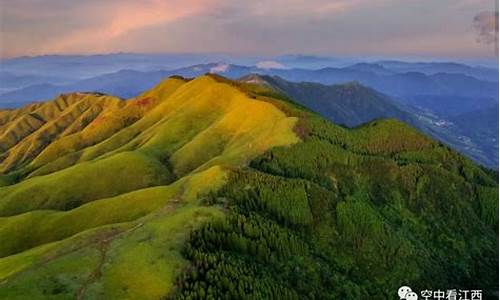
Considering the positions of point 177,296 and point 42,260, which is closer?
point 177,296

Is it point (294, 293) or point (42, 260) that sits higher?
point (42, 260)

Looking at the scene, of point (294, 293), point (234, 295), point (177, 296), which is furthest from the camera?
point (294, 293)

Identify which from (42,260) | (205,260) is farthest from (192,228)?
(42,260)

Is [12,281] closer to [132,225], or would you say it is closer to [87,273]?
[87,273]

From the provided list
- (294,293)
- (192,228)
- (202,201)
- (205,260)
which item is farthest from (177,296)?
(202,201)

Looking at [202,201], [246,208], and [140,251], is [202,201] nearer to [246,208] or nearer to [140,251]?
[246,208]

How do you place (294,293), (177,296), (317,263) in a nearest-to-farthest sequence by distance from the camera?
(177,296)
(294,293)
(317,263)

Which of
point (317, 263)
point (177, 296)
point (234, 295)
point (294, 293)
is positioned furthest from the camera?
point (317, 263)

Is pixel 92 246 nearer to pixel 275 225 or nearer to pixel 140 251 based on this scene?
pixel 140 251

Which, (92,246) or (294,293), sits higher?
(92,246)

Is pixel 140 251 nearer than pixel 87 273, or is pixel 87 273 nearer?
pixel 87 273
